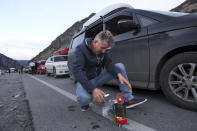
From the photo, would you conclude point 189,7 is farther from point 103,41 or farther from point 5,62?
point 5,62

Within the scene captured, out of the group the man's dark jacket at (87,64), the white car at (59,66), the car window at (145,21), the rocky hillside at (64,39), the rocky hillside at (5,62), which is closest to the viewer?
the man's dark jacket at (87,64)

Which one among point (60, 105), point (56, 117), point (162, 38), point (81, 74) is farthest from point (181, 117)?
point (60, 105)

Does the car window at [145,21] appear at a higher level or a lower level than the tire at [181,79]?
higher

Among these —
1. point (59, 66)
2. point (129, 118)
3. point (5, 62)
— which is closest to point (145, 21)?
point (129, 118)

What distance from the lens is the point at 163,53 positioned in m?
2.31

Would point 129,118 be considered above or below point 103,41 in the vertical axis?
below

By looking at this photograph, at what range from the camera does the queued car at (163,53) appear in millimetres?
2088

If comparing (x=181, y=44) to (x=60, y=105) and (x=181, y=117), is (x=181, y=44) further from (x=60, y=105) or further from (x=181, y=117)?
(x=60, y=105)

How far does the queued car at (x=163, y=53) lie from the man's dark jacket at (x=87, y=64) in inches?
27.5

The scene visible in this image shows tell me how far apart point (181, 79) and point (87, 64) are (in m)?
1.31

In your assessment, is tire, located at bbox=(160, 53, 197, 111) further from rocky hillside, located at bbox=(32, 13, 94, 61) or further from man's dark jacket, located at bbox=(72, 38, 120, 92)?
rocky hillside, located at bbox=(32, 13, 94, 61)

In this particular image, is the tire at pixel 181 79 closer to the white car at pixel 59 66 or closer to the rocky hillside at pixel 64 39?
the white car at pixel 59 66

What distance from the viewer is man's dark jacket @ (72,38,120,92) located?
1878mm

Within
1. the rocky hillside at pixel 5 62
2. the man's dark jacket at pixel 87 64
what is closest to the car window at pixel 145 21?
the man's dark jacket at pixel 87 64
